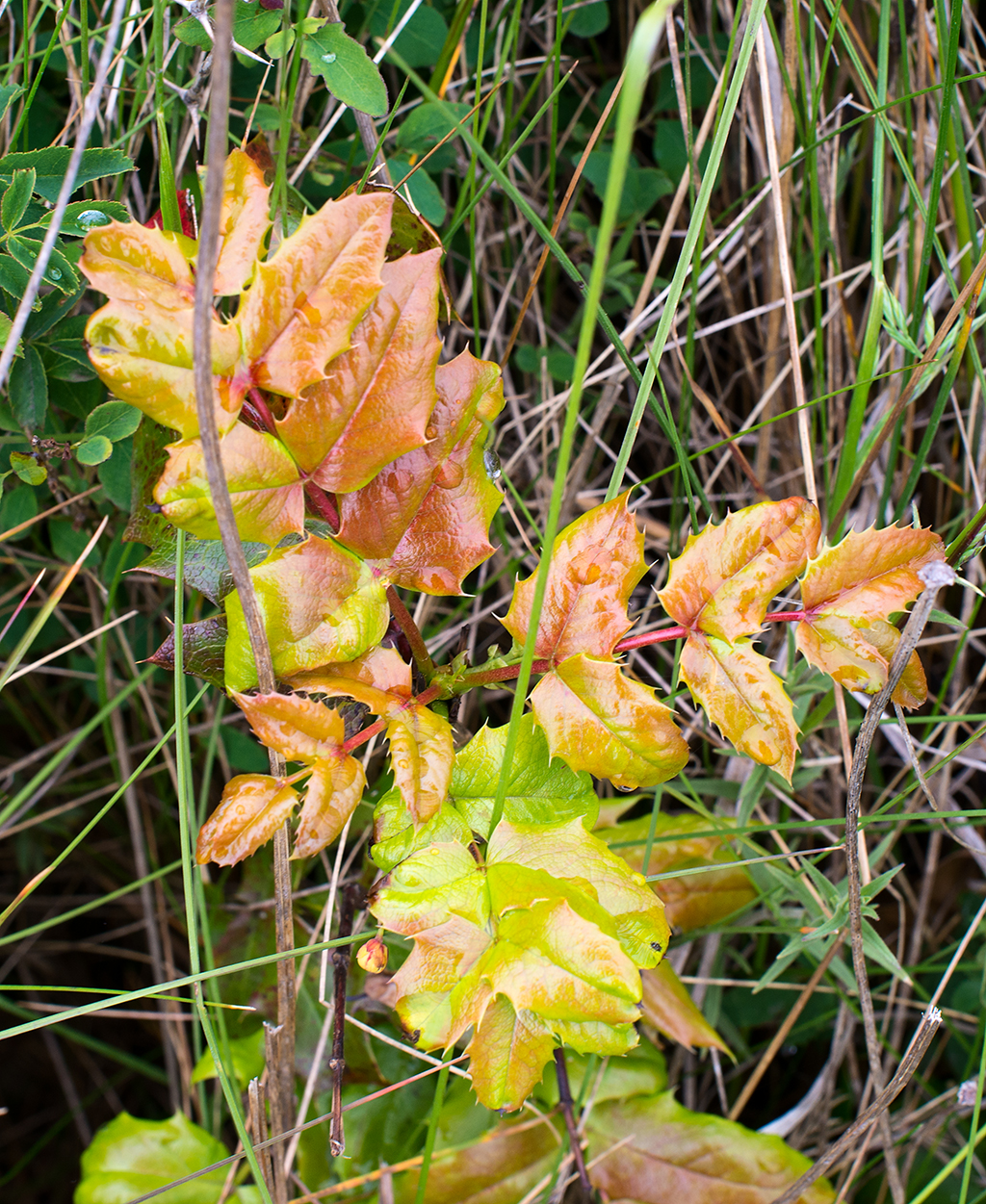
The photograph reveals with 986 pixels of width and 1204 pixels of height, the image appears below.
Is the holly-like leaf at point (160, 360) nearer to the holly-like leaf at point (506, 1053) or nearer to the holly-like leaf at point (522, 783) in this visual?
the holly-like leaf at point (522, 783)

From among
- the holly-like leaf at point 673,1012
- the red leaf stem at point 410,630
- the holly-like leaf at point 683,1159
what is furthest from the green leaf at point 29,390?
the holly-like leaf at point 683,1159

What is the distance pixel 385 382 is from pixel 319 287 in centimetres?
9

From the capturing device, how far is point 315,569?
783mm

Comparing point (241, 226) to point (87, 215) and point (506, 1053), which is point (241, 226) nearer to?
point (87, 215)

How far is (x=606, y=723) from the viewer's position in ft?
2.57

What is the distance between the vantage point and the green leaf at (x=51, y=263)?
0.91 m

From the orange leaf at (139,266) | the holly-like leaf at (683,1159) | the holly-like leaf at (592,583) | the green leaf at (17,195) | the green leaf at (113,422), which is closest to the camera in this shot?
the orange leaf at (139,266)

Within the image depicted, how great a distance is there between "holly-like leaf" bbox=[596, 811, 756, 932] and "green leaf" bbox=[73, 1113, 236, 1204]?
0.68 meters

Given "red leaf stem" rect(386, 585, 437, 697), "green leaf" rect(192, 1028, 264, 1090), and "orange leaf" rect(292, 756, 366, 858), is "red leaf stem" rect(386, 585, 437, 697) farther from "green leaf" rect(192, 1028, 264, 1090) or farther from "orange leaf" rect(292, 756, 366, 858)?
"green leaf" rect(192, 1028, 264, 1090)

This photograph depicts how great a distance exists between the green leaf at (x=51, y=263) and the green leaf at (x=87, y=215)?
28 mm

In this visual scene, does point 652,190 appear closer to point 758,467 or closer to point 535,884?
point 758,467

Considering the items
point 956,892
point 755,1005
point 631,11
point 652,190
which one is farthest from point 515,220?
point 956,892

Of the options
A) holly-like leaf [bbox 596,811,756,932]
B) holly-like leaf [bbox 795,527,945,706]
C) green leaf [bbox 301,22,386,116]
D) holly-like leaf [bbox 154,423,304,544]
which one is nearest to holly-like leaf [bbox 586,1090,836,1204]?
holly-like leaf [bbox 596,811,756,932]

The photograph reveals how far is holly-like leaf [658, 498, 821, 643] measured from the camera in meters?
0.80
